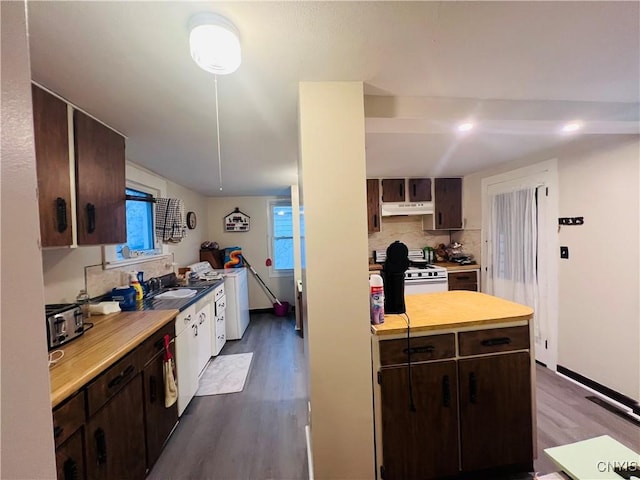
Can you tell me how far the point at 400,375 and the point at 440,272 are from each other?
2.58 m

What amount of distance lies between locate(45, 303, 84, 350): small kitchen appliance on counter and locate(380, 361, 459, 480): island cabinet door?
1682mm

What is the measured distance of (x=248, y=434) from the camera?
6.31ft

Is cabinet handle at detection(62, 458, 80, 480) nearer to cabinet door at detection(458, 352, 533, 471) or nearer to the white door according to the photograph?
cabinet door at detection(458, 352, 533, 471)

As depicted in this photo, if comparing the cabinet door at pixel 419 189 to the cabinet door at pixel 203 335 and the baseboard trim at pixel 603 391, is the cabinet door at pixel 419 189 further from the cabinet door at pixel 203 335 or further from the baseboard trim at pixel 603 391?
the cabinet door at pixel 203 335

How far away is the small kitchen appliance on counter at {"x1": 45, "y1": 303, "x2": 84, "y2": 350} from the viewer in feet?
4.27

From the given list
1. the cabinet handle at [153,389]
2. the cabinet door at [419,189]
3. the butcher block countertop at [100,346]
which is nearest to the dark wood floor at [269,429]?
the cabinet handle at [153,389]

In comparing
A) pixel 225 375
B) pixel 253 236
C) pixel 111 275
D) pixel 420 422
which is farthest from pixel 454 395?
pixel 253 236

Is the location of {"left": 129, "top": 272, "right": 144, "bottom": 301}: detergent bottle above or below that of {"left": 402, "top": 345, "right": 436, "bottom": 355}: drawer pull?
above

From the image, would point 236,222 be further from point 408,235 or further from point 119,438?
point 119,438

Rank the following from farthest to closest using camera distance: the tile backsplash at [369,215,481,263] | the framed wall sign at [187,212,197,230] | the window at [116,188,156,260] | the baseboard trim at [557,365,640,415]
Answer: the tile backsplash at [369,215,481,263] → the framed wall sign at [187,212,197,230] → the window at [116,188,156,260] → the baseboard trim at [557,365,640,415]

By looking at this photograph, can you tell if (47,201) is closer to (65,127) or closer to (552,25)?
(65,127)

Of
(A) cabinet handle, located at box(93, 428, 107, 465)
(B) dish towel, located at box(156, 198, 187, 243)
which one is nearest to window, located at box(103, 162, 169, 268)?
(B) dish towel, located at box(156, 198, 187, 243)

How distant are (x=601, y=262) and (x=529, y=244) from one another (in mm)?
651

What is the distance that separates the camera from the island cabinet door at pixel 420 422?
1.37 meters
